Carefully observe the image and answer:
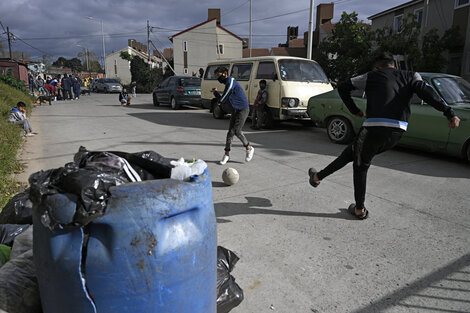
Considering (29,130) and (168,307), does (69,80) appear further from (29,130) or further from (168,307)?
(168,307)

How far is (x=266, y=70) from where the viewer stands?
1053 cm

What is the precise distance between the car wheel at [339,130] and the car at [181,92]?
28.9ft

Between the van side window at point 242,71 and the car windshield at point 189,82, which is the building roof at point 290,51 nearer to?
the car windshield at point 189,82

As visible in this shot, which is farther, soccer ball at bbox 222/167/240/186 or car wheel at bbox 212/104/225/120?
car wheel at bbox 212/104/225/120

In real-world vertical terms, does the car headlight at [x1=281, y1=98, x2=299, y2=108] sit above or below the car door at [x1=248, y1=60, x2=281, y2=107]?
below

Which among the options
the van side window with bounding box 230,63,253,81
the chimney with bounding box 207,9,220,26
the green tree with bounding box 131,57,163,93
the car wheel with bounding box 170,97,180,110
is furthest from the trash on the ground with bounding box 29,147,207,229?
the chimney with bounding box 207,9,220,26

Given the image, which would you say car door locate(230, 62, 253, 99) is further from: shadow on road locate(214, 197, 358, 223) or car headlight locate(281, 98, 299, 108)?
shadow on road locate(214, 197, 358, 223)

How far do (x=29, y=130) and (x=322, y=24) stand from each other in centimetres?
4115

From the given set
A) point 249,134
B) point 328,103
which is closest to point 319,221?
point 328,103

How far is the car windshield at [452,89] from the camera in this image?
6496mm

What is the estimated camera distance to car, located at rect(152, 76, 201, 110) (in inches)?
626

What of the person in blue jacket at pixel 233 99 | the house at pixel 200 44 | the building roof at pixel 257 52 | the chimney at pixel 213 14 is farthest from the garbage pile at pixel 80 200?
the building roof at pixel 257 52

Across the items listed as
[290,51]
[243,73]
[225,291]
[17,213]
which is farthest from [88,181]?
[290,51]

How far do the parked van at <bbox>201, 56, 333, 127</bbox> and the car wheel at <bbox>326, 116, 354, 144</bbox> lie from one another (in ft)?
5.01
